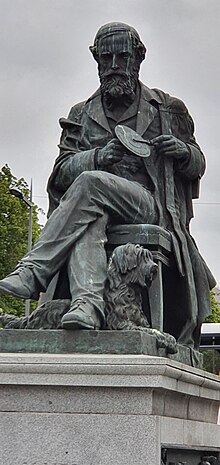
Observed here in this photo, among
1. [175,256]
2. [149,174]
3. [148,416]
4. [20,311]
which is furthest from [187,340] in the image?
[20,311]

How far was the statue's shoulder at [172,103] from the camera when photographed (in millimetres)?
9750

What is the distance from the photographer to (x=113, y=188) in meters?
8.66

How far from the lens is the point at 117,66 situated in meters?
9.34

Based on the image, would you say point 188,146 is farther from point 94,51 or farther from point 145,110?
point 94,51

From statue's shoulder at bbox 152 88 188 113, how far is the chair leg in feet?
5.96

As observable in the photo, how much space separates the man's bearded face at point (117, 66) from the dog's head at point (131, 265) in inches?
69.8

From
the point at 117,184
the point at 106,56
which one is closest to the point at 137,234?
the point at 117,184

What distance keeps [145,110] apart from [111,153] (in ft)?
2.41

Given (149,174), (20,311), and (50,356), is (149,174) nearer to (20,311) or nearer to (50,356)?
(50,356)

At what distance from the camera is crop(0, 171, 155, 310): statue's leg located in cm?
823

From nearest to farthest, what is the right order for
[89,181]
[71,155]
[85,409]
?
[85,409], [89,181], [71,155]

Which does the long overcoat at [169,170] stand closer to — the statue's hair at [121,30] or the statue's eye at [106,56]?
the statue's hair at [121,30]

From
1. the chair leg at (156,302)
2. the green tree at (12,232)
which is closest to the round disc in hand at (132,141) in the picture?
the chair leg at (156,302)

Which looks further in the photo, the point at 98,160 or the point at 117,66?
the point at 117,66
